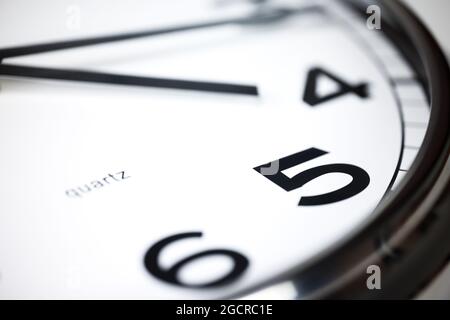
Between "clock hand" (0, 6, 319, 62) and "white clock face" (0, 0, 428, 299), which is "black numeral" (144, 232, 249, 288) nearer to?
"white clock face" (0, 0, 428, 299)

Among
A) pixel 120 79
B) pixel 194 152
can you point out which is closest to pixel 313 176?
pixel 194 152

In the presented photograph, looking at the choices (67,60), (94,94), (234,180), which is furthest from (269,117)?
(67,60)

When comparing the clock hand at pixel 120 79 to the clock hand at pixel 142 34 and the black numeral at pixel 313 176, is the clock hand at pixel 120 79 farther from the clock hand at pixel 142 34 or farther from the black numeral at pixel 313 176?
the black numeral at pixel 313 176

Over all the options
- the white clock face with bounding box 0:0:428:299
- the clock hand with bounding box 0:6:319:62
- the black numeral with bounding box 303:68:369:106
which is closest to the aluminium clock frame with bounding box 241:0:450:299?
the white clock face with bounding box 0:0:428:299

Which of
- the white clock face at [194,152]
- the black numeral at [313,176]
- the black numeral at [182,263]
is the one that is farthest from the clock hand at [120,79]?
the black numeral at [182,263]

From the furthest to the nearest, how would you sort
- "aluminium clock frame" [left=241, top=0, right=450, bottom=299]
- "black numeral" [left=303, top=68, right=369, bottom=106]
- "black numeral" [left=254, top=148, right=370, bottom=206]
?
"black numeral" [left=303, top=68, right=369, bottom=106], "black numeral" [left=254, top=148, right=370, bottom=206], "aluminium clock frame" [left=241, top=0, right=450, bottom=299]
